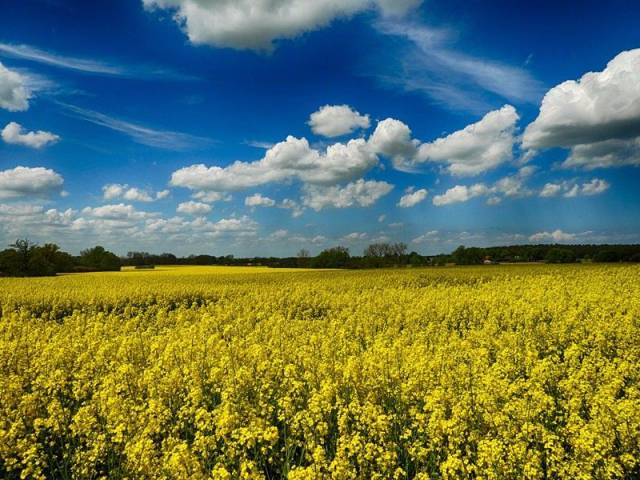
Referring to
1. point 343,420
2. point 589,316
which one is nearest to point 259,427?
point 343,420

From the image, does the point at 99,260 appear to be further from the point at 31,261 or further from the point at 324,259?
the point at 324,259

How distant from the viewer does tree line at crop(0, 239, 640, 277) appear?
60062 millimetres

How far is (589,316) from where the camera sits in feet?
46.0

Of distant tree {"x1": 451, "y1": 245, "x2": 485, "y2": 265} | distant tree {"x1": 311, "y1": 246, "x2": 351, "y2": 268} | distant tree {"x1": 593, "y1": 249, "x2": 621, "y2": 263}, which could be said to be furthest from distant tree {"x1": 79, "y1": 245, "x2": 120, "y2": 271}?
distant tree {"x1": 593, "y1": 249, "x2": 621, "y2": 263}

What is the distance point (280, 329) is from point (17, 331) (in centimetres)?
825

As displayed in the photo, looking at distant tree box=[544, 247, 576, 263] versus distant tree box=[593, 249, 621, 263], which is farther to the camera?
distant tree box=[544, 247, 576, 263]

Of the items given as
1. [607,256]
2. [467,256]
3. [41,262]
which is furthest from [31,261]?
[607,256]

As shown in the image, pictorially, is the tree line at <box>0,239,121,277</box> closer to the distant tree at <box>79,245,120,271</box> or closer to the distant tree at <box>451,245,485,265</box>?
the distant tree at <box>79,245,120,271</box>

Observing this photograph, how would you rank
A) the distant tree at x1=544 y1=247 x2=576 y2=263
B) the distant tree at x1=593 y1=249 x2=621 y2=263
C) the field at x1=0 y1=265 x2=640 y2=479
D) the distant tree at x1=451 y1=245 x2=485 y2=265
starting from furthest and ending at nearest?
the distant tree at x1=451 y1=245 x2=485 y2=265 < the distant tree at x1=544 y1=247 x2=576 y2=263 < the distant tree at x1=593 y1=249 x2=621 y2=263 < the field at x1=0 y1=265 x2=640 y2=479

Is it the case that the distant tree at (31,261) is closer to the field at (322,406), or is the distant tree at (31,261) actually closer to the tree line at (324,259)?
the tree line at (324,259)

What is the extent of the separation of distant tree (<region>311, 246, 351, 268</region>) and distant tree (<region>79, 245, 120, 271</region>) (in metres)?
33.6

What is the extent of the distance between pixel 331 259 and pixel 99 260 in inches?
1628

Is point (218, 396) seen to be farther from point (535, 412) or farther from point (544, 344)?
point (544, 344)

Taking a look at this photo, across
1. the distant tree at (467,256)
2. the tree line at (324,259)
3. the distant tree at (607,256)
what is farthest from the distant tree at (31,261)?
the distant tree at (607,256)
